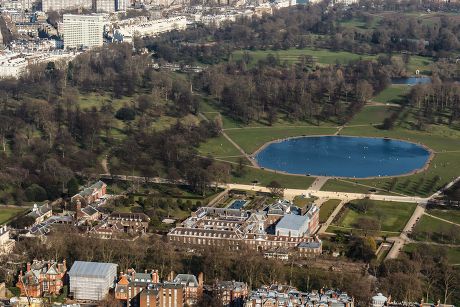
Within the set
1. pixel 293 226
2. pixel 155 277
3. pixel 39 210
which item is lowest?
pixel 39 210

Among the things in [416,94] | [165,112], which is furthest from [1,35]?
[416,94]

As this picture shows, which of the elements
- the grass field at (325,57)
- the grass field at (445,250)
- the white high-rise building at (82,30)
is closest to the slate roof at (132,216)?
the grass field at (445,250)

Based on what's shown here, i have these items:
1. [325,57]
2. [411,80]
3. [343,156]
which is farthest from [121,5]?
[343,156]

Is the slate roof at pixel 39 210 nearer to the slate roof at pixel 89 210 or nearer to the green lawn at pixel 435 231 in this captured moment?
the slate roof at pixel 89 210

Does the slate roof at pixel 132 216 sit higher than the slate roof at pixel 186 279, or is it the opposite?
the slate roof at pixel 186 279

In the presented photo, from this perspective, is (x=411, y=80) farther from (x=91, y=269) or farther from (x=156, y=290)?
(x=156, y=290)

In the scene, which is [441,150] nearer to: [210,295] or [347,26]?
[210,295]
